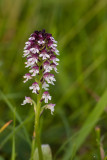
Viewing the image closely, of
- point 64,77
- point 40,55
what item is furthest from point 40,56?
point 64,77

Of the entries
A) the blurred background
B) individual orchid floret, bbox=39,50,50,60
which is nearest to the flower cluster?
individual orchid floret, bbox=39,50,50,60

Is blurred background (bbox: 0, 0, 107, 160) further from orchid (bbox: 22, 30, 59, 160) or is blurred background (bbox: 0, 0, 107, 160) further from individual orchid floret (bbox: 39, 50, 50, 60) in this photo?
individual orchid floret (bbox: 39, 50, 50, 60)

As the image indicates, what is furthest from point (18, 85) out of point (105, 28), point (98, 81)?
point (105, 28)

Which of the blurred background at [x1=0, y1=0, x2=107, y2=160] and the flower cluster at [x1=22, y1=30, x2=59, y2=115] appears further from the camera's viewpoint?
the blurred background at [x1=0, y1=0, x2=107, y2=160]

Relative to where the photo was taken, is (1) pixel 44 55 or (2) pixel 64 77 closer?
(1) pixel 44 55

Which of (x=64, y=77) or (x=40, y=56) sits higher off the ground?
(x=64, y=77)

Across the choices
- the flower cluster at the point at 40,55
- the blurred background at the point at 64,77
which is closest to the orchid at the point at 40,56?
the flower cluster at the point at 40,55

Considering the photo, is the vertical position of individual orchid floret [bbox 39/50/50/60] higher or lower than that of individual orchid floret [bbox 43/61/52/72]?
higher

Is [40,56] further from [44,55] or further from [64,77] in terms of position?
[64,77]

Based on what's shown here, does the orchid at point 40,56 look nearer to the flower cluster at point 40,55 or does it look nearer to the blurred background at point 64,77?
the flower cluster at point 40,55
